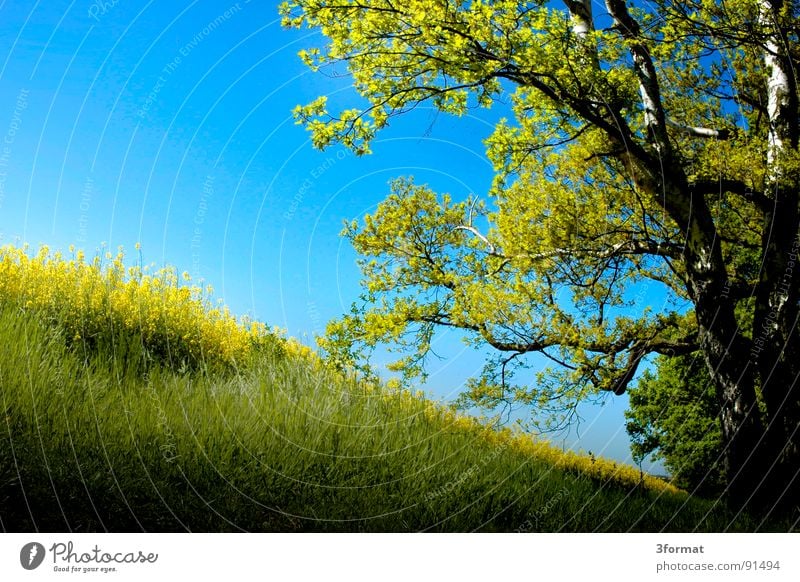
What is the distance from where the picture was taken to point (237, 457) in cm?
448

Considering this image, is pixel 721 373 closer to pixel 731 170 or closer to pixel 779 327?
pixel 779 327

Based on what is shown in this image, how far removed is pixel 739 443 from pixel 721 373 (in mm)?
841

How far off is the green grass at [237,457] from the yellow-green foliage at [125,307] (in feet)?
0.73

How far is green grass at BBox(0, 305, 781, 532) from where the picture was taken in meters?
3.79

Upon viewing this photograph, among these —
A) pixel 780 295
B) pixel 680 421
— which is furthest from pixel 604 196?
pixel 680 421

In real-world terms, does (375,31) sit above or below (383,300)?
above

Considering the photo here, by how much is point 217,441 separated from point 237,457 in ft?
0.62

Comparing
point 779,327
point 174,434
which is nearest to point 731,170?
point 779,327

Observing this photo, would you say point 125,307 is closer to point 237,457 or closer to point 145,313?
point 145,313
